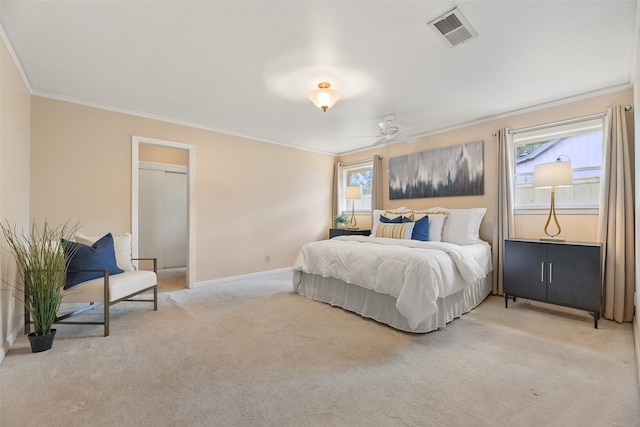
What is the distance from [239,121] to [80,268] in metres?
2.69

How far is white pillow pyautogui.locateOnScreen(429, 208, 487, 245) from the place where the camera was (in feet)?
12.4

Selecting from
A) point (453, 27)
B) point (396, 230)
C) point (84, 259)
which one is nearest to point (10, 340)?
point (84, 259)

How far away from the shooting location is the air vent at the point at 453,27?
1.98 meters

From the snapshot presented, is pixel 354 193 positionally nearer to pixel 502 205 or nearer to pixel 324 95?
pixel 502 205

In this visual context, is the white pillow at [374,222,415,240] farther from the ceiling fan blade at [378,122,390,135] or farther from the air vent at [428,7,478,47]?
the air vent at [428,7,478,47]

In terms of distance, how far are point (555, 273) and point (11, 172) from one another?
5.29m

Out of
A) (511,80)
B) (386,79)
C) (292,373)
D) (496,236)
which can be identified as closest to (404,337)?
(292,373)

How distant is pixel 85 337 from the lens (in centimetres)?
256

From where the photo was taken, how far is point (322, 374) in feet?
6.45

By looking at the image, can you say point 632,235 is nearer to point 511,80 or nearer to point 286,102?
point 511,80

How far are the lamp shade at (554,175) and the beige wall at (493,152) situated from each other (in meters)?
0.64

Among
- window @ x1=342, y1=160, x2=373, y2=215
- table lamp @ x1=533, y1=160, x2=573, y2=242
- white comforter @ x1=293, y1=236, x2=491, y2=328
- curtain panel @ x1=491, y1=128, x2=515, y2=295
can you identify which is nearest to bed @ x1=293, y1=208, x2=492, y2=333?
white comforter @ x1=293, y1=236, x2=491, y2=328

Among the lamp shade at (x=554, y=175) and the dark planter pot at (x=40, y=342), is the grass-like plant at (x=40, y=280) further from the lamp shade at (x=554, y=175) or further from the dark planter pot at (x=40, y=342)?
the lamp shade at (x=554, y=175)

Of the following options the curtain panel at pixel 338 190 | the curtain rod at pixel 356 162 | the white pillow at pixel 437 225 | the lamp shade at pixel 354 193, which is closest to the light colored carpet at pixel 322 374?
the white pillow at pixel 437 225
